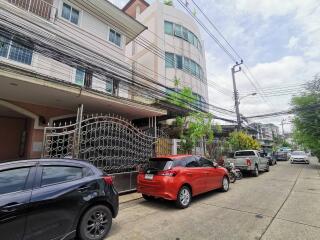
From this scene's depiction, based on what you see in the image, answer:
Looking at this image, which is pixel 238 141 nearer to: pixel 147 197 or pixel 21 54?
pixel 147 197

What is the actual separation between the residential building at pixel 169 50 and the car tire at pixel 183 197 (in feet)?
38.0

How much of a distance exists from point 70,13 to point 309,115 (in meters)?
21.5

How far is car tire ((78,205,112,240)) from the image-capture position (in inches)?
147

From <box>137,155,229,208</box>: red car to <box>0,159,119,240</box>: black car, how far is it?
195 centimetres

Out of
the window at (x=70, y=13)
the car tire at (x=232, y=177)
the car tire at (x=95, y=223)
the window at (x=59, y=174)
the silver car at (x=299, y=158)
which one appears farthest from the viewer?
the silver car at (x=299, y=158)

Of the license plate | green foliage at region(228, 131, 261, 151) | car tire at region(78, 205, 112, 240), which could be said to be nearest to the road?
car tire at region(78, 205, 112, 240)

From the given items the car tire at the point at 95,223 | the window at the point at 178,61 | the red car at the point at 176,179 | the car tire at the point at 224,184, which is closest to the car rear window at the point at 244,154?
the car tire at the point at 224,184

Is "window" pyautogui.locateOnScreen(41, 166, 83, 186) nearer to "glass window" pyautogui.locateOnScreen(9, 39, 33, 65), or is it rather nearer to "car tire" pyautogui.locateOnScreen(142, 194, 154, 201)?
"car tire" pyautogui.locateOnScreen(142, 194, 154, 201)

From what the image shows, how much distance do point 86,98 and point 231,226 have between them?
6509 millimetres

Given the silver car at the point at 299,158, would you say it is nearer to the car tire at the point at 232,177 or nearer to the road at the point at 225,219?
the car tire at the point at 232,177

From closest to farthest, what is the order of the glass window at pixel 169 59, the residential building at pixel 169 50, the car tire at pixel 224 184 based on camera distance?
1. the car tire at pixel 224 184
2. the residential building at pixel 169 50
3. the glass window at pixel 169 59

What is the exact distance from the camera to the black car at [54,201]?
302 cm

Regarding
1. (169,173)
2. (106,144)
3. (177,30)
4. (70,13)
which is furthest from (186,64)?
(169,173)

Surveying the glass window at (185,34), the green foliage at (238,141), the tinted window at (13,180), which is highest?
the glass window at (185,34)
